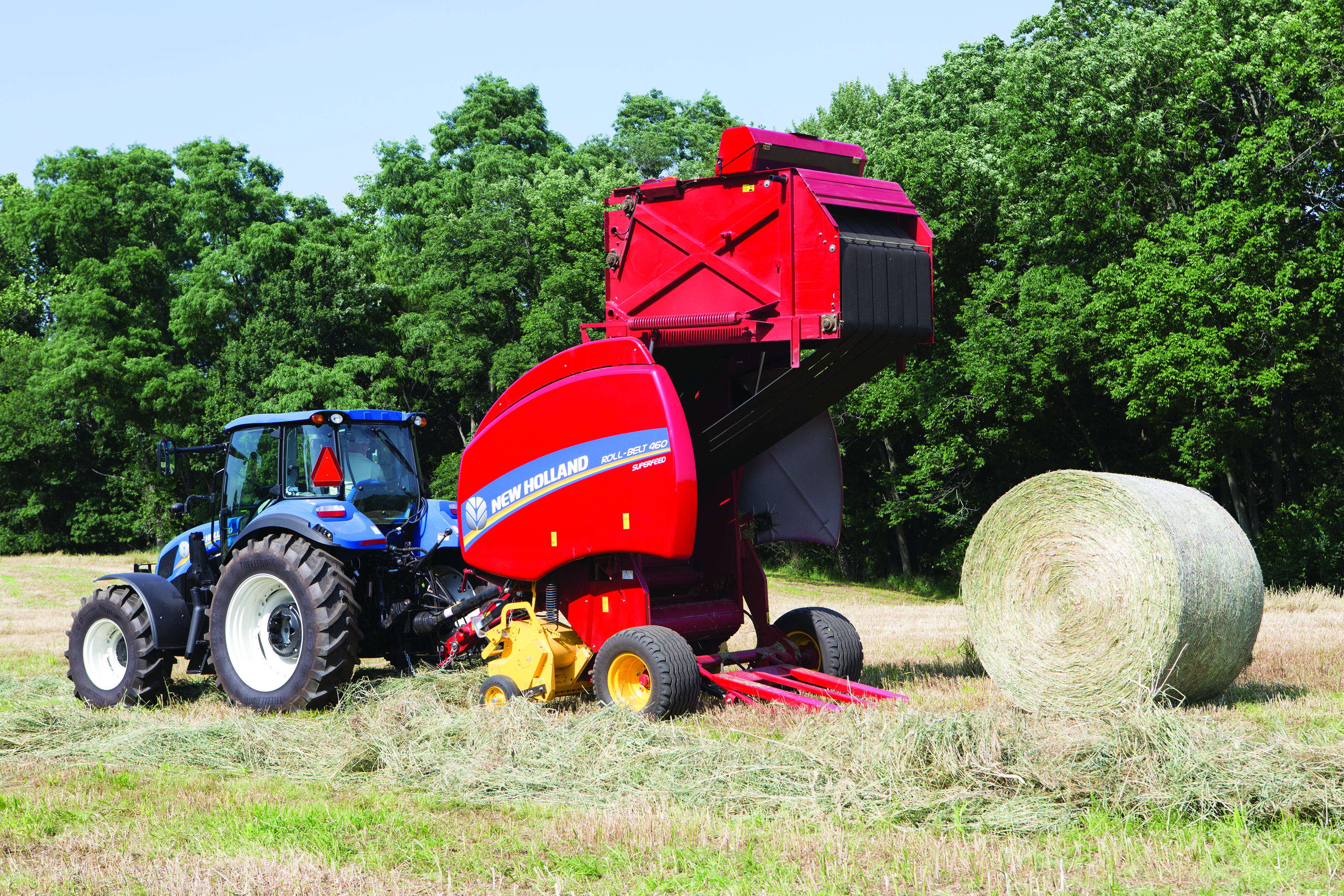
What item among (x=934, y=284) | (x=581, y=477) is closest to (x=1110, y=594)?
(x=581, y=477)

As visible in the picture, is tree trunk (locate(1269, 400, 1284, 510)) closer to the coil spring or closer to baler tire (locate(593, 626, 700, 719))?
the coil spring

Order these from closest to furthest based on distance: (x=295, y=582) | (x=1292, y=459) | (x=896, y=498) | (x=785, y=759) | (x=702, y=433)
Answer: (x=785, y=759)
(x=702, y=433)
(x=295, y=582)
(x=1292, y=459)
(x=896, y=498)

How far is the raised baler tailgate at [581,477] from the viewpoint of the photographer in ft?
25.1

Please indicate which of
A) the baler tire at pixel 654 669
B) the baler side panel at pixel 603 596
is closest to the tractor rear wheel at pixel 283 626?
the baler side panel at pixel 603 596

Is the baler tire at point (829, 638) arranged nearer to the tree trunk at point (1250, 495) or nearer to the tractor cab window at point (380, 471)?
the tractor cab window at point (380, 471)

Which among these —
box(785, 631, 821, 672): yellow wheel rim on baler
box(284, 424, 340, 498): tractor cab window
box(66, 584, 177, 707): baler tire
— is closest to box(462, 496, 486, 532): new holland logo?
box(284, 424, 340, 498): tractor cab window

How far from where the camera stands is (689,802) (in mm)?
5719

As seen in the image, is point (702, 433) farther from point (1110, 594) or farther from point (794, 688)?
point (1110, 594)

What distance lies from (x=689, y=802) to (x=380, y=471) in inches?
204

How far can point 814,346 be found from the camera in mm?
7656

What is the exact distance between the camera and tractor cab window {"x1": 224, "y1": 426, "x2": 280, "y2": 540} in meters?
9.87

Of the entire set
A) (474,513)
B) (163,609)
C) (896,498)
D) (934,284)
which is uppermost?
(934,284)

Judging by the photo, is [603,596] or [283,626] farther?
[283,626]

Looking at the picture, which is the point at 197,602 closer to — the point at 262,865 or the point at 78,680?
the point at 78,680
